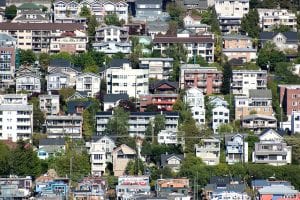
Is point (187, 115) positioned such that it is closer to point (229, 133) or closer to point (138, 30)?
point (229, 133)

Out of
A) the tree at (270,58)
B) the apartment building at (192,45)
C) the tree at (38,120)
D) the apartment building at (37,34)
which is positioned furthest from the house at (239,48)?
the tree at (38,120)

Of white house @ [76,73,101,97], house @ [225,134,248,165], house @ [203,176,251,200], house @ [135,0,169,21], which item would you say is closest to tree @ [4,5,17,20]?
house @ [135,0,169,21]

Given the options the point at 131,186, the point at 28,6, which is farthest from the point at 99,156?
the point at 28,6

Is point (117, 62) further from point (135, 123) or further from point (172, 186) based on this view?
point (172, 186)

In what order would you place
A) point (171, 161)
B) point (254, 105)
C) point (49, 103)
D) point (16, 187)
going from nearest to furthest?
point (16, 187)
point (171, 161)
point (49, 103)
point (254, 105)

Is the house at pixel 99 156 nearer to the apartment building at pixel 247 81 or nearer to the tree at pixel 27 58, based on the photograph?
the apartment building at pixel 247 81
